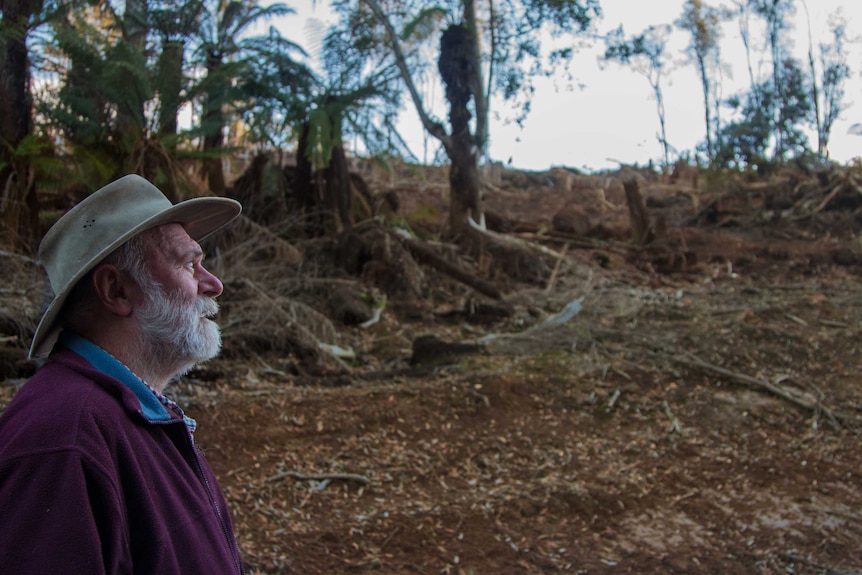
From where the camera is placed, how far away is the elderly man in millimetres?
1274

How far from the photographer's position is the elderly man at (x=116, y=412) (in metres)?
1.27

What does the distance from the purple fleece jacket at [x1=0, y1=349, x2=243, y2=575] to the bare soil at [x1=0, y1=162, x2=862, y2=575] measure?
7.69ft

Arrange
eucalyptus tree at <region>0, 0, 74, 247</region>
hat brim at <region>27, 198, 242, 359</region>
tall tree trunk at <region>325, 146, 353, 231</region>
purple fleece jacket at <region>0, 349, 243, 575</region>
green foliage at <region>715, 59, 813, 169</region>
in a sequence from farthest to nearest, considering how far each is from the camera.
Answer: green foliage at <region>715, 59, 813, 169</region>
tall tree trunk at <region>325, 146, 353, 231</region>
eucalyptus tree at <region>0, 0, 74, 247</region>
hat brim at <region>27, 198, 242, 359</region>
purple fleece jacket at <region>0, 349, 243, 575</region>

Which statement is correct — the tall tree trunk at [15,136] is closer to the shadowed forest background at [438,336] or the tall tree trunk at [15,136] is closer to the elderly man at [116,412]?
the shadowed forest background at [438,336]

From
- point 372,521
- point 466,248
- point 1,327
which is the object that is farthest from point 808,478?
point 466,248

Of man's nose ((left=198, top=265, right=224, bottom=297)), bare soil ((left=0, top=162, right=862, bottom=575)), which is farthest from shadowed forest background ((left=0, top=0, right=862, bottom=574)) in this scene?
man's nose ((left=198, top=265, right=224, bottom=297))

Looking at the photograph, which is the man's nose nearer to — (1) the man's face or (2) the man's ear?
(1) the man's face

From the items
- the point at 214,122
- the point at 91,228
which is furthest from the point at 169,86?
the point at 91,228

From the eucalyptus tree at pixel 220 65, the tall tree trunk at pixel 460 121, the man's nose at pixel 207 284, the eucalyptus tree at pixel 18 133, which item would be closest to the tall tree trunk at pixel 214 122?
the eucalyptus tree at pixel 220 65

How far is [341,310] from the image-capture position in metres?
8.55

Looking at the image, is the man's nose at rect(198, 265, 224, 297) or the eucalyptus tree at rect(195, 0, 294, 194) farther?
the eucalyptus tree at rect(195, 0, 294, 194)

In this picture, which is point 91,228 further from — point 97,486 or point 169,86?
point 169,86

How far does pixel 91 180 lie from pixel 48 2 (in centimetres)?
146

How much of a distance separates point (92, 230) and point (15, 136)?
5064 mm
